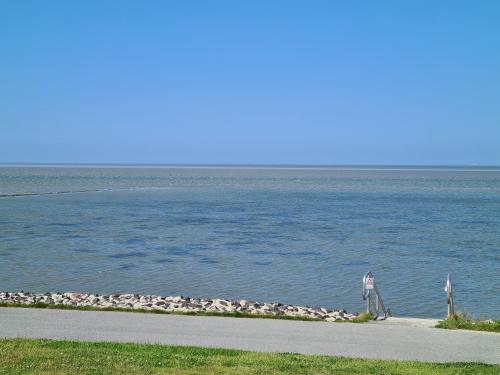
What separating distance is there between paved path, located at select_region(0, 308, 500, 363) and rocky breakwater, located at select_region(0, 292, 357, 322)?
4.55ft

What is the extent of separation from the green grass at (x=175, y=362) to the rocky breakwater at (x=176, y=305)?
4.44 metres

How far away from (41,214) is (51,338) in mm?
39003

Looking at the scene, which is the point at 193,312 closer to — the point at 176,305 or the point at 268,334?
the point at 176,305

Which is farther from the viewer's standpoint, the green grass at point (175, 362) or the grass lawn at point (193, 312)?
the grass lawn at point (193, 312)

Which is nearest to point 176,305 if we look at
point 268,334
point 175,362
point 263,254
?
point 268,334

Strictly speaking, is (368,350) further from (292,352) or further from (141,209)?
(141,209)

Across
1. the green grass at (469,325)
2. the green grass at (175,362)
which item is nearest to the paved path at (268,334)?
the green grass at (469,325)

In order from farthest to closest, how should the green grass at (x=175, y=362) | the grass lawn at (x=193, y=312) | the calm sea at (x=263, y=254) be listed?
the calm sea at (x=263, y=254) → the grass lawn at (x=193, y=312) → the green grass at (x=175, y=362)

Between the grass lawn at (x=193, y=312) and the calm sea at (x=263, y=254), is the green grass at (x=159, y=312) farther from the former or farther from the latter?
the calm sea at (x=263, y=254)

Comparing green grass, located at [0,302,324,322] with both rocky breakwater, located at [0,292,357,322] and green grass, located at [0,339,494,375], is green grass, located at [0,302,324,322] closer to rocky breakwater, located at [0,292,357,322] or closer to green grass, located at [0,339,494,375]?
rocky breakwater, located at [0,292,357,322]

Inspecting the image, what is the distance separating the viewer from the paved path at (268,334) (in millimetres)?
10953

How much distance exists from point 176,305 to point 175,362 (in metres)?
6.86

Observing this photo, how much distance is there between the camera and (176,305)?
16266 millimetres

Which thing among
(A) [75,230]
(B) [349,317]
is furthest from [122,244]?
(B) [349,317]
